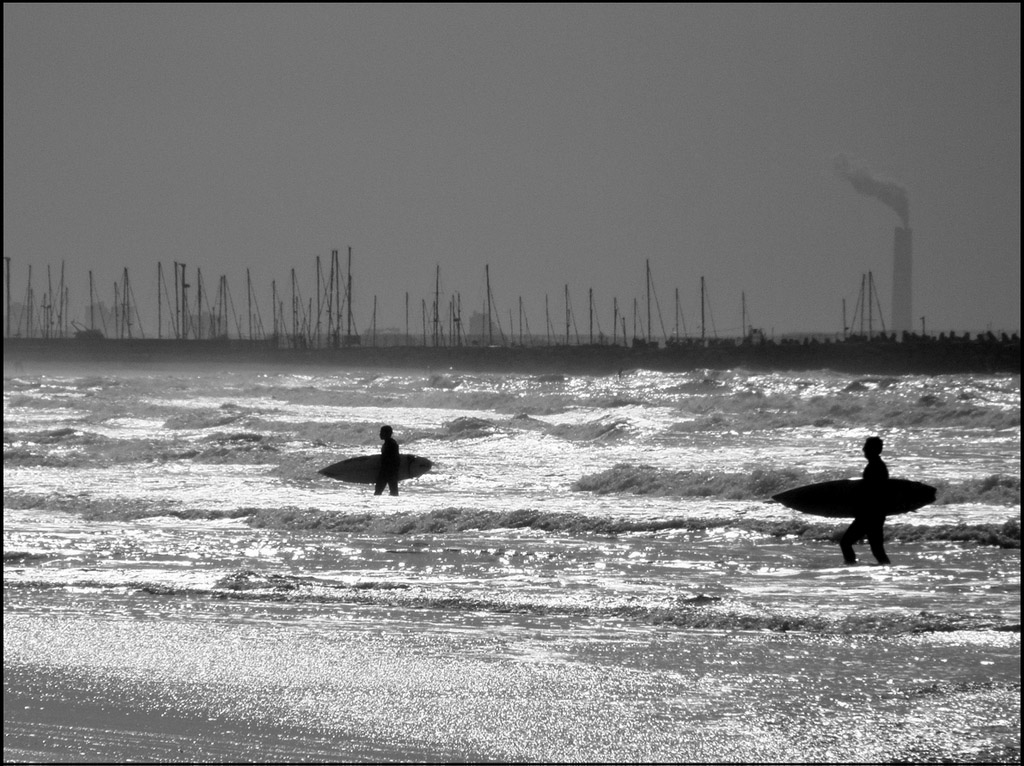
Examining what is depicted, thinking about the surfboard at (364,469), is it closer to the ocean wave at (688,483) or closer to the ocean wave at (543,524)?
the ocean wave at (543,524)

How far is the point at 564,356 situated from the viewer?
103 m

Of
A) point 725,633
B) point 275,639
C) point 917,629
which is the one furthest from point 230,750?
point 917,629

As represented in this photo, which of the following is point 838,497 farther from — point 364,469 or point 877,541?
point 364,469

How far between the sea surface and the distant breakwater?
5586 cm

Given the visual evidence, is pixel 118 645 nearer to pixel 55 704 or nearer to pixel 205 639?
pixel 205 639

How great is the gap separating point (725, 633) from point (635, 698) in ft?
6.48

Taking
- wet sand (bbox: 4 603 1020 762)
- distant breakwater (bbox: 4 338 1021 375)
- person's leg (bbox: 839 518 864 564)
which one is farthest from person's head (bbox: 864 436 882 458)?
distant breakwater (bbox: 4 338 1021 375)

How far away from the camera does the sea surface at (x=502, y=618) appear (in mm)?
7984

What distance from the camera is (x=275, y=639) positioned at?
404 inches

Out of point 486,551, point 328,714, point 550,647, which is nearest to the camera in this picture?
point 328,714

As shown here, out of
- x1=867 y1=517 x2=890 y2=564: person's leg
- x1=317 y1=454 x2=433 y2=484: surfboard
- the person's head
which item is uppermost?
the person's head

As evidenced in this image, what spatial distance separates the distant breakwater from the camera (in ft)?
259

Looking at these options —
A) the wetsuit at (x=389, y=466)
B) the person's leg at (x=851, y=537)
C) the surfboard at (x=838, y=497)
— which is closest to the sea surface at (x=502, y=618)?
the wetsuit at (x=389, y=466)

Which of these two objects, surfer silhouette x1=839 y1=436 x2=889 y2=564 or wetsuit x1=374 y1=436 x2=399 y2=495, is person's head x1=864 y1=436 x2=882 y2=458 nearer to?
surfer silhouette x1=839 y1=436 x2=889 y2=564
